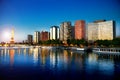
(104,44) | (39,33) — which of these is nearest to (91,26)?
(104,44)

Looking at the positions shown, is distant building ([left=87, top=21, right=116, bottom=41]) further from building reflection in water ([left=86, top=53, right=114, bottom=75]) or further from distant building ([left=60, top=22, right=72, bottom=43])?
building reflection in water ([left=86, top=53, right=114, bottom=75])

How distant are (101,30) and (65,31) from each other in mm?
6491

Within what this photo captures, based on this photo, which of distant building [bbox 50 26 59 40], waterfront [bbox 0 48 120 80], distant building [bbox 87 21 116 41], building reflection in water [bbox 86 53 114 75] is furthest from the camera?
distant building [bbox 50 26 59 40]

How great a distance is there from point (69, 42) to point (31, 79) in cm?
2703

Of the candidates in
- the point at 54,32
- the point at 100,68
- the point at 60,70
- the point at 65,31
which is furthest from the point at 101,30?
the point at 60,70

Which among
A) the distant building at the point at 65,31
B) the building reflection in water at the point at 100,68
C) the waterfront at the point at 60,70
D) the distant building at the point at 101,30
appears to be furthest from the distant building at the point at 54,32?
the building reflection in water at the point at 100,68

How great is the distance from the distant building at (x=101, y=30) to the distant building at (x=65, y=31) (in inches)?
142

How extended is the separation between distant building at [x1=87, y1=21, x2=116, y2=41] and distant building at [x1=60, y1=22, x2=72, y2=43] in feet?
11.9

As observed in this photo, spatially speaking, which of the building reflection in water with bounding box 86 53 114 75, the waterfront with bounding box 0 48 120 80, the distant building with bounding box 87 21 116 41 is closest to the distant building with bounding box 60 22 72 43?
the distant building with bounding box 87 21 116 41

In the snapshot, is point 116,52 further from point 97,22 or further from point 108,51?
point 97,22

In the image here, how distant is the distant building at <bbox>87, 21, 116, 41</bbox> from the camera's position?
28031 mm

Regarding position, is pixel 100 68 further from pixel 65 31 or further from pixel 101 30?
pixel 65 31

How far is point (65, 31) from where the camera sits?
1302 inches

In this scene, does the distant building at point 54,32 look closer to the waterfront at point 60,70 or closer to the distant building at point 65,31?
the distant building at point 65,31
